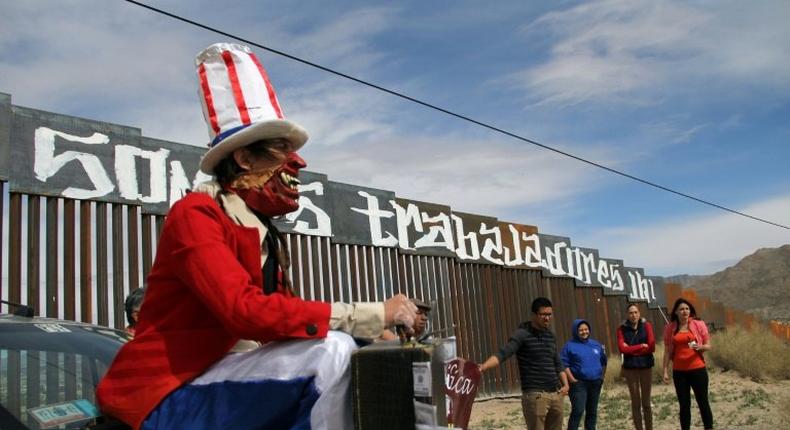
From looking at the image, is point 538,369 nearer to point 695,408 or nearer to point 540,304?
point 540,304

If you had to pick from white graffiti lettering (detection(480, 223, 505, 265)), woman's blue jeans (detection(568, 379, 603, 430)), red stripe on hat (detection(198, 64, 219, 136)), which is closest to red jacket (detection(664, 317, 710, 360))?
woman's blue jeans (detection(568, 379, 603, 430))

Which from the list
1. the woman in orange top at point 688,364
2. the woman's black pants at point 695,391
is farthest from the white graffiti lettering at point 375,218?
the woman's black pants at point 695,391

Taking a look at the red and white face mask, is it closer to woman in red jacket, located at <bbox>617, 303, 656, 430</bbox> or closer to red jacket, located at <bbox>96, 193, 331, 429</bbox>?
red jacket, located at <bbox>96, 193, 331, 429</bbox>

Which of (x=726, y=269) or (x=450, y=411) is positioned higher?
(x=726, y=269)

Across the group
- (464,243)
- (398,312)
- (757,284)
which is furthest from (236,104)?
(757,284)

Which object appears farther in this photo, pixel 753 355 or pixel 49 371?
pixel 753 355

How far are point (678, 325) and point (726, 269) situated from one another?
85.6m

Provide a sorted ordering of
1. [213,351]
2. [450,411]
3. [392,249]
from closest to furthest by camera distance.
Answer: [450,411], [213,351], [392,249]

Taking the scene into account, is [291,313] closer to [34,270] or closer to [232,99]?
[232,99]

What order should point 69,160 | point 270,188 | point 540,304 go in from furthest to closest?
point 69,160 < point 540,304 < point 270,188

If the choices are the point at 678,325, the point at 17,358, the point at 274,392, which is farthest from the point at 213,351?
the point at 678,325

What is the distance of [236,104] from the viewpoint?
2287 mm

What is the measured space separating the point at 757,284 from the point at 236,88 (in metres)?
85.6

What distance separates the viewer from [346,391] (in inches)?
70.3
